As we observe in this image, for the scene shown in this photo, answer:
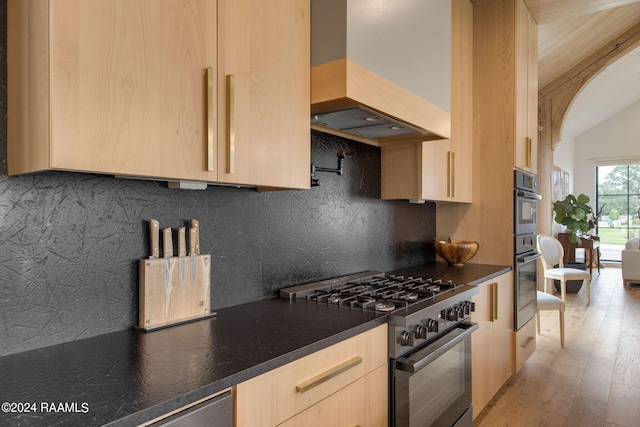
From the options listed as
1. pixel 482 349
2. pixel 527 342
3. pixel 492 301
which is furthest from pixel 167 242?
pixel 527 342

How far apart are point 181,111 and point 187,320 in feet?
2.20

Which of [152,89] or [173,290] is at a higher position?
[152,89]

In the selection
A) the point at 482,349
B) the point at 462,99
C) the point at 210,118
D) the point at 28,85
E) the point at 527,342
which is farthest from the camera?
the point at 527,342

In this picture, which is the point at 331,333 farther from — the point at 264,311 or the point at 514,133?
the point at 514,133

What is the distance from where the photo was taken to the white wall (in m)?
9.23

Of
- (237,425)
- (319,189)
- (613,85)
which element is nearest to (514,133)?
(319,189)

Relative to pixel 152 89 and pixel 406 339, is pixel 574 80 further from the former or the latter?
pixel 152 89

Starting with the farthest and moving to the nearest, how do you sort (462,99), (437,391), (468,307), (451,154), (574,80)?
(574,80) < (462,99) < (451,154) < (468,307) < (437,391)

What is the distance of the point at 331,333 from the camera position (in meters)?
1.23

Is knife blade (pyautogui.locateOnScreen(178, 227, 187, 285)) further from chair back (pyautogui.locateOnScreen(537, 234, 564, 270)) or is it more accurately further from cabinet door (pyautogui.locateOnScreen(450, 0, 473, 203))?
chair back (pyautogui.locateOnScreen(537, 234, 564, 270))

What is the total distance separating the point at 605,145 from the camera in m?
9.53

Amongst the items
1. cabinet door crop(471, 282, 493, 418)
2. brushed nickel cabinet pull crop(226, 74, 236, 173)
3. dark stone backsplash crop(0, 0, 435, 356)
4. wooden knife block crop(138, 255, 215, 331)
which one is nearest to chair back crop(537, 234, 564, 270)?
cabinet door crop(471, 282, 493, 418)

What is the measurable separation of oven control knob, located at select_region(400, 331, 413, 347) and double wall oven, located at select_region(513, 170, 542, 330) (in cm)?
169

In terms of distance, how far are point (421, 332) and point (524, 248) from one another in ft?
6.01
